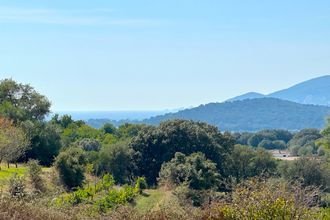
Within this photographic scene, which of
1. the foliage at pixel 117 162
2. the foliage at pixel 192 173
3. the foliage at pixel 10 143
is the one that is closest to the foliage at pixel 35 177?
the foliage at pixel 10 143

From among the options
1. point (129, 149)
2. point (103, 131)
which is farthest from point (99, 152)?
point (103, 131)

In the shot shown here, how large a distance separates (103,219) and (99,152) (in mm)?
35166

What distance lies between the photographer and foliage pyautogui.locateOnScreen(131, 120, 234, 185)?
4431 cm

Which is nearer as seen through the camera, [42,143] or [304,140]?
[42,143]

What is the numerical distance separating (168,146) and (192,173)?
901cm

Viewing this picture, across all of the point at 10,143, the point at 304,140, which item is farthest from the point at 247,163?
the point at 304,140

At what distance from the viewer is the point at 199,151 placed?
43.9 meters

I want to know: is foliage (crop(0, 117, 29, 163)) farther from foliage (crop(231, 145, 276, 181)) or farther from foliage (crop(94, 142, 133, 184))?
foliage (crop(231, 145, 276, 181))

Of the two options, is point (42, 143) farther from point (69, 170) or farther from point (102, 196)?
point (102, 196)

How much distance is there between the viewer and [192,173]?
3591 cm

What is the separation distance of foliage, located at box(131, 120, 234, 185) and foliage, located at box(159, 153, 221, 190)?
18.2 feet

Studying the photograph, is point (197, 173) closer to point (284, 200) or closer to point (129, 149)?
point (129, 149)

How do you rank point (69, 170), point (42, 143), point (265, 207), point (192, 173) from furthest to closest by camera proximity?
1. point (42, 143)
2. point (192, 173)
3. point (69, 170)
4. point (265, 207)

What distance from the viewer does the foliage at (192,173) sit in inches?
1399
